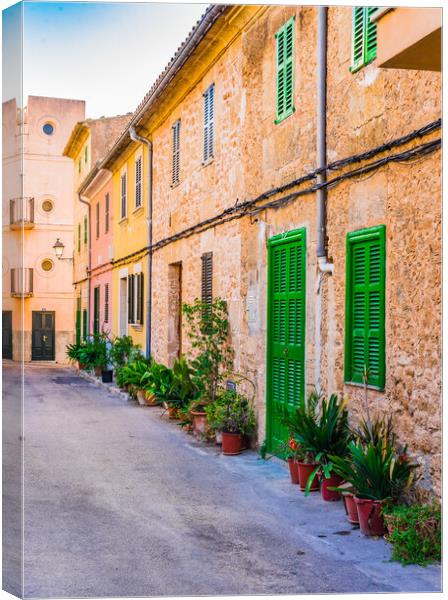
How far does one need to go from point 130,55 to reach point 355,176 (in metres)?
2.17

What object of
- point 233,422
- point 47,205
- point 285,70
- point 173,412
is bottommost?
point 173,412

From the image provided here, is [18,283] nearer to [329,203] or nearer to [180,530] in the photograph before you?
[180,530]

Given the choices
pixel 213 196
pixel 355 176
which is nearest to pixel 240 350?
pixel 213 196

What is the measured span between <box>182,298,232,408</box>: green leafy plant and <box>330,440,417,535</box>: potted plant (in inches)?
190

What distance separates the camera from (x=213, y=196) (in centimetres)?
1176

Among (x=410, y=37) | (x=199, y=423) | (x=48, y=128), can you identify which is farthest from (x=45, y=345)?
(x=410, y=37)

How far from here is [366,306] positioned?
22.5ft

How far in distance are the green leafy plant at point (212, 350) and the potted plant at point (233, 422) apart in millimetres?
1041

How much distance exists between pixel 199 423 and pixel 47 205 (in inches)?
667

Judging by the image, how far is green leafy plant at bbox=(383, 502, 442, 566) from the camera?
536 cm

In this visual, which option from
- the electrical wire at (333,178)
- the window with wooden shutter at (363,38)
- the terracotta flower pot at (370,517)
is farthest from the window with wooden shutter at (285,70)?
the terracotta flower pot at (370,517)

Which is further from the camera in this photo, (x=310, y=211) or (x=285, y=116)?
(x=285, y=116)

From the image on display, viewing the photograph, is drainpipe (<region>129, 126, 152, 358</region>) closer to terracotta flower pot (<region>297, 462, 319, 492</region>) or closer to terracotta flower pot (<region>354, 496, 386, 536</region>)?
terracotta flower pot (<region>297, 462, 319, 492</region>)

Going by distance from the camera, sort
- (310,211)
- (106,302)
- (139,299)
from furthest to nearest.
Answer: (106,302) → (139,299) → (310,211)
